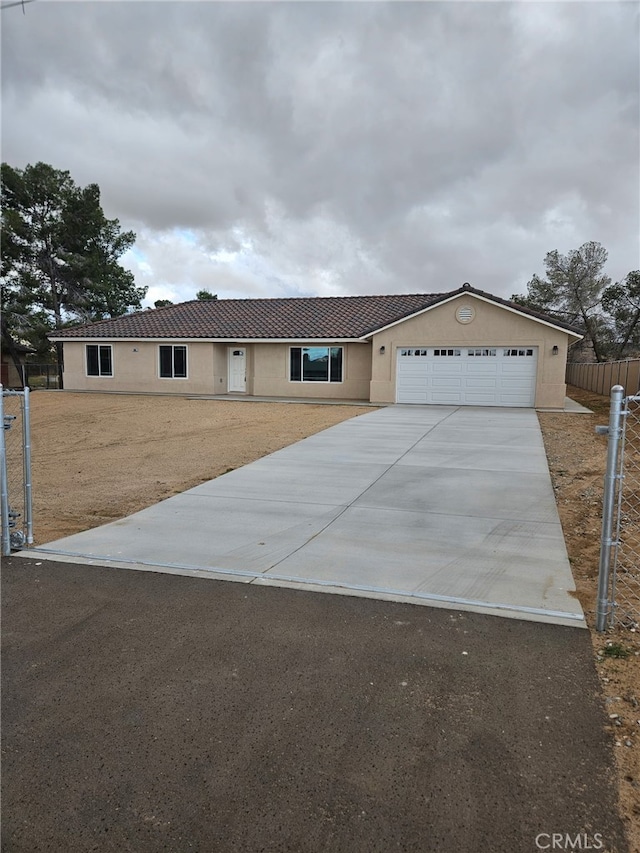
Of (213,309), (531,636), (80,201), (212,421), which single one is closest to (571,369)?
(213,309)

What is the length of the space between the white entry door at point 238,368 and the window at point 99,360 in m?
6.15

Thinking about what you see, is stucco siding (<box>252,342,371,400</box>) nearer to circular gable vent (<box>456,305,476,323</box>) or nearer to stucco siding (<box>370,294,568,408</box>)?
stucco siding (<box>370,294,568,408</box>)

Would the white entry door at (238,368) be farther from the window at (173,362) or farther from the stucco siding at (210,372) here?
the window at (173,362)

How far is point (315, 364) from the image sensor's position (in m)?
23.8

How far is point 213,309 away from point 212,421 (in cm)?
1398

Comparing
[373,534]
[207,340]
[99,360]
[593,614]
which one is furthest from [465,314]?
[99,360]

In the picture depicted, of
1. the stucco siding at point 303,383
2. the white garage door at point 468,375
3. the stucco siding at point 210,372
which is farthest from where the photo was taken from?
the stucco siding at point 210,372

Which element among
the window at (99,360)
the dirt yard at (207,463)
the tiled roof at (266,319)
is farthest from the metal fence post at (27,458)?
the window at (99,360)

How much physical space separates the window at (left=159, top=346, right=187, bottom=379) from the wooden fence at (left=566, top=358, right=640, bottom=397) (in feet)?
60.0

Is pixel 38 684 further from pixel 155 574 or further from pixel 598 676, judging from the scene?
pixel 598 676

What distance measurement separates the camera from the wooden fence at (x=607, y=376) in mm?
19625

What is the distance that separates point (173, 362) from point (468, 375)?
13865 millimetres

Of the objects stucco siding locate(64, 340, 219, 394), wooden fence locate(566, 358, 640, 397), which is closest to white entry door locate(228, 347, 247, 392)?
stucco siding locate(64, 340, 219, 394)

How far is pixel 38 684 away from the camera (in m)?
2.94
